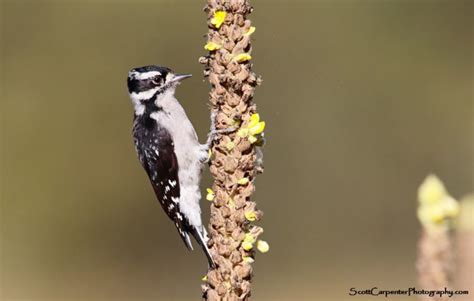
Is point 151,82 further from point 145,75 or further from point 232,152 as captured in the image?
point 232,152

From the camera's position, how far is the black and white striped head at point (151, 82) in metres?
4.03

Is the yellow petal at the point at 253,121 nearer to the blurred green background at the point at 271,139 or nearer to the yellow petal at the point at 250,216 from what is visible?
the yellow petal at the point at 250,216

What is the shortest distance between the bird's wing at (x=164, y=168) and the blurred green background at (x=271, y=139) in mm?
4491

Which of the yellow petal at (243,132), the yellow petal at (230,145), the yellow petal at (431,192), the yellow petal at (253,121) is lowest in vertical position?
the yellow petal at (431,192)

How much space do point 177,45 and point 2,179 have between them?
9.37 feet

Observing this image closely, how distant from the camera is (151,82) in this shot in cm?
404

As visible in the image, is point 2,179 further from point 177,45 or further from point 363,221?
point 363,221

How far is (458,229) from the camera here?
1.84 meters

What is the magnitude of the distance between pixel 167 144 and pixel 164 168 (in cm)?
15

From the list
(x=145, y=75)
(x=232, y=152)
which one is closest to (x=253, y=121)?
(x=232, y=152)

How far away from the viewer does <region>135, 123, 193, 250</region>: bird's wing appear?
4.01 metres

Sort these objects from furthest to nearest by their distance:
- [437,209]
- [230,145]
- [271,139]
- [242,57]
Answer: [271,139]
[230,145]
[242,57]
[437,209]

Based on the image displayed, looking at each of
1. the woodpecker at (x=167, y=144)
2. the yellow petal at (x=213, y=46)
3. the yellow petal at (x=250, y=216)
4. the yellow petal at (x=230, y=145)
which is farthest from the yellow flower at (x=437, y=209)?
the woodpecker at (x=167, y=144)

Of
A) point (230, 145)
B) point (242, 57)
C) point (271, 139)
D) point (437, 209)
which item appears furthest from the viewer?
point (271, 139)
